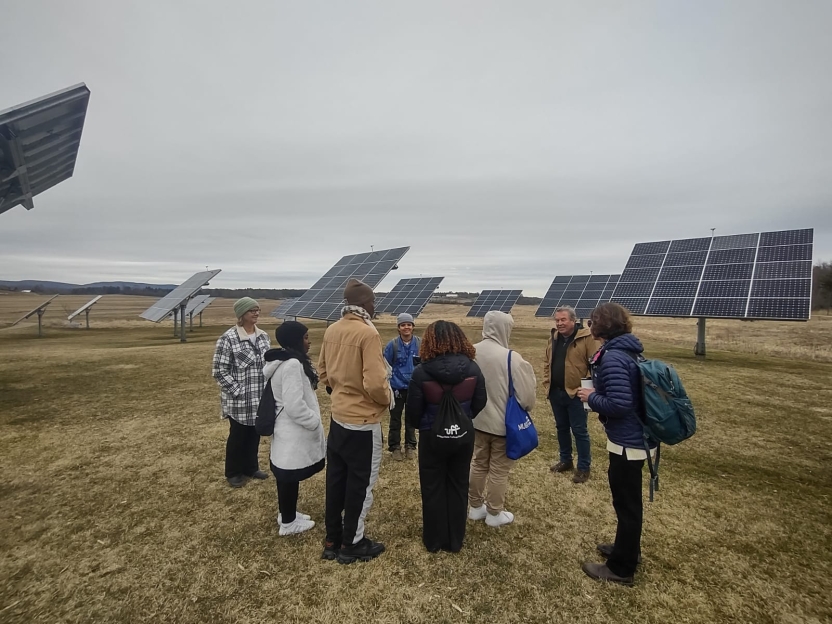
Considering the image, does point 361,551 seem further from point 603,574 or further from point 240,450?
point 240,450

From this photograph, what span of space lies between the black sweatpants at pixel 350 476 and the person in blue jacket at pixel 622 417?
6.39 feet

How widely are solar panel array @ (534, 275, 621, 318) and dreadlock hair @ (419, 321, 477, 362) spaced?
21.7 meters

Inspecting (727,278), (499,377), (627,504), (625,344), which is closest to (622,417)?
(625,344)

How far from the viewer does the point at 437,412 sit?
3.54 m

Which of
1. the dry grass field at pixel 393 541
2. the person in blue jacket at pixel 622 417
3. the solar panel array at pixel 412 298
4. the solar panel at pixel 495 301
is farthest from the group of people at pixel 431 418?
the solar panel at pixel 495 301

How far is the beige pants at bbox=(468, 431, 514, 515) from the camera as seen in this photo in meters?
4.09

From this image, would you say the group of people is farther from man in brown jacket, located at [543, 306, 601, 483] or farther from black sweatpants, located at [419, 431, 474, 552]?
man in brown jacket, located at [543, 306, 601, 483]

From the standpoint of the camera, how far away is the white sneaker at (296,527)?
13.6 feet

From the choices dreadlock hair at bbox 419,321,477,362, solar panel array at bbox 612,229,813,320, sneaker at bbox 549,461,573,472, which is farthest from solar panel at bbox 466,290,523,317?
dreadlock hair at bbox 419,321,477,362

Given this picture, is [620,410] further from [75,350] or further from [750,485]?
[75,350]

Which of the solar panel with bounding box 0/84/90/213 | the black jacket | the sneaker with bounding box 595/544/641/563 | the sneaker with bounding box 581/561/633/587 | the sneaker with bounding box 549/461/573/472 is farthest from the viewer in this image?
the solar panel with bounding box 0/84/90/213

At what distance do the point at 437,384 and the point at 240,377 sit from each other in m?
2.89

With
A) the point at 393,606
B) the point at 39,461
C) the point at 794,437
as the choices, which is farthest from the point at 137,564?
the point at 794,437

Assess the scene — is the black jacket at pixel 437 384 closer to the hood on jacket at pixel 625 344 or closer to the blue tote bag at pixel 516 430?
the blue tote bag at pixel 516 430
